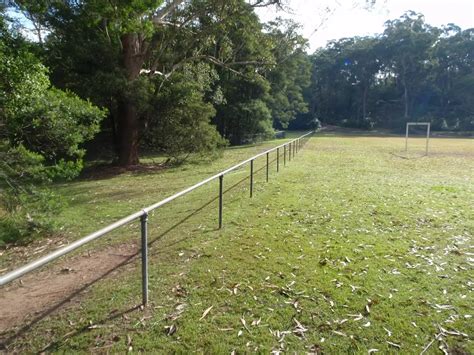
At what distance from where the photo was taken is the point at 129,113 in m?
15.1

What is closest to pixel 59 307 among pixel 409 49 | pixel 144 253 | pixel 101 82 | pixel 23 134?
pixel 144 253

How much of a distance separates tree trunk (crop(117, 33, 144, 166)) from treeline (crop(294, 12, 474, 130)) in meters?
55.0

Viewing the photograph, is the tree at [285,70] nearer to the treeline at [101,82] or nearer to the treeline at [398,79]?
the treeline at [101,82]

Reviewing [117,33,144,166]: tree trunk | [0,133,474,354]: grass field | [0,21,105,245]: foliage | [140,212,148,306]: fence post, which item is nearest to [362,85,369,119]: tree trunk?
[117,33,144,166]: tree trunk

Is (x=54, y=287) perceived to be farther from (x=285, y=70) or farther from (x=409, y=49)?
(x=409, y=49)

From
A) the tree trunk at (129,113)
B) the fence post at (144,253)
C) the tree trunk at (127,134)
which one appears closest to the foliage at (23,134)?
the fence post at (144,253)

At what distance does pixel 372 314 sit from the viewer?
10.1ft

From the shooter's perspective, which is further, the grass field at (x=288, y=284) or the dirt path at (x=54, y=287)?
the dirt path at (x=54, y=287)

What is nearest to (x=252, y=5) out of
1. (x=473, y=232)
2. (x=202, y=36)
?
(x=202, y=36)

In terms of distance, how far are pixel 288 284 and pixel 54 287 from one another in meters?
2.59

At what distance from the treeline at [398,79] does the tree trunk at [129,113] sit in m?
55.0

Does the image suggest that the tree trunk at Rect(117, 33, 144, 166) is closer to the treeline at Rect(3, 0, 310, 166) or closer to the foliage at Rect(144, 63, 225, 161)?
the treeline at Rect(3, 0, 310, 166)

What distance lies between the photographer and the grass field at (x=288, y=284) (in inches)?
108

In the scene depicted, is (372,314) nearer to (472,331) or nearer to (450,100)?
(472,331)
